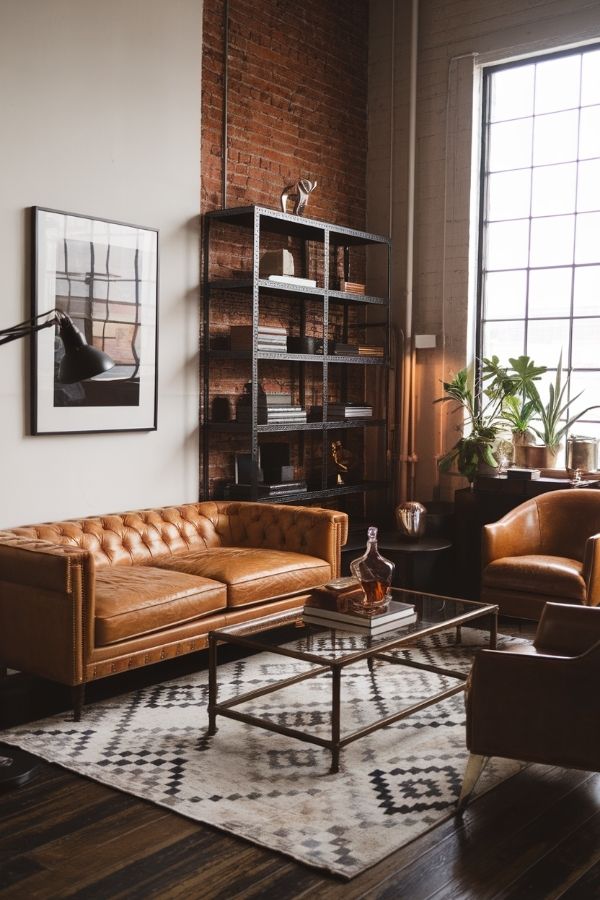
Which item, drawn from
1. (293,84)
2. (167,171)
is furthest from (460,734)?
(293,84)

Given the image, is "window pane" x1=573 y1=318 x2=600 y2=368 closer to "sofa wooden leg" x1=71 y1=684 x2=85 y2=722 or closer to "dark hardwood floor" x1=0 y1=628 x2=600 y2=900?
"dark hardwood floor" x1=0 y1=628 x2=600 y2=900

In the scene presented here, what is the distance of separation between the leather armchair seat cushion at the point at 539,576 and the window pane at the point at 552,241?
2.30 m

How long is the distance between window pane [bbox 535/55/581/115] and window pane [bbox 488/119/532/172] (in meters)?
0.16

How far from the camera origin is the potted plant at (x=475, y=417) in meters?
6.33

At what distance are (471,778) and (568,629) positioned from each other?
2.71 ft

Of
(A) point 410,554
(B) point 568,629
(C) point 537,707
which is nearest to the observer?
(C) point 537,707

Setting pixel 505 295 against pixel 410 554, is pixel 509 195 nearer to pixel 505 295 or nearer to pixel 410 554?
pixel 505 295

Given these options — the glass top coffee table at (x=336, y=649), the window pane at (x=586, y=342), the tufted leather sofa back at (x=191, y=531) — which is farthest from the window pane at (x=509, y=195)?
the glass top coffee table at (x=336, y=649)

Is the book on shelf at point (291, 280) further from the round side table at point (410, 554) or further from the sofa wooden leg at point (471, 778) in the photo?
the sofa wooden leg at point (471, 778)

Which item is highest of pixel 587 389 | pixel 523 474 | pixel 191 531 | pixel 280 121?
pixel 280 121

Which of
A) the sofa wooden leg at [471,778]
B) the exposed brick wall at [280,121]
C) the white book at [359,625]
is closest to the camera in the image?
the sofa wooden leg at [471,778]

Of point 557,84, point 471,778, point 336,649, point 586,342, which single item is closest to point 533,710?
point 471,778

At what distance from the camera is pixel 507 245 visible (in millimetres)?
6844

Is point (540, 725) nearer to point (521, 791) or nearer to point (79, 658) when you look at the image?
point (521, 791)
